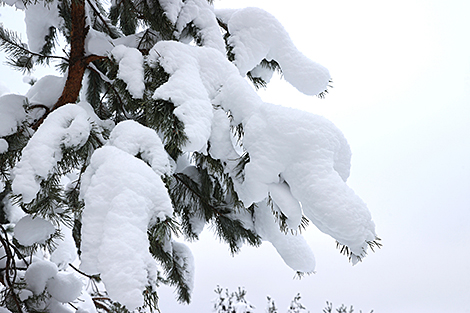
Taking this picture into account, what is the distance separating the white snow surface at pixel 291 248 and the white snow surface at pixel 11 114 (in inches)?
70.5

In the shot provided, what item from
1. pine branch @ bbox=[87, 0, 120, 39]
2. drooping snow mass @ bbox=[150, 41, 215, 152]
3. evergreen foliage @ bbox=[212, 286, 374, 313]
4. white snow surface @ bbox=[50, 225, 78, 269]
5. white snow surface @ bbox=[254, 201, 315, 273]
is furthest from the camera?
evergreen foliage @ bbox=[212, 286, 374, 313]

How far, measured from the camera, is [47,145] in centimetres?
152

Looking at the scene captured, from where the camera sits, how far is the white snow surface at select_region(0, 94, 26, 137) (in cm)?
205

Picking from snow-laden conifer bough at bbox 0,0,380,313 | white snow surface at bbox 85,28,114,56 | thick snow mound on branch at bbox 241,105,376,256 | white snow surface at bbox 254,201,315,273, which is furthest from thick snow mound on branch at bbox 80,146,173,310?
white snow surface at bbox 85,28,114,56

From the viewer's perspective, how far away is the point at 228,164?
1807mm

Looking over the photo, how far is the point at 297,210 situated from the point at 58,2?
2835 mm

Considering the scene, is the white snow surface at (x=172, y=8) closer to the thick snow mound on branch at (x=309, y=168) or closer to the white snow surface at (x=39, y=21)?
the white snow surface at (x=39, y=21)

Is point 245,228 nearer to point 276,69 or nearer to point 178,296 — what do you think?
point 178,296

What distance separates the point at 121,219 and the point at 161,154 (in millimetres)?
455

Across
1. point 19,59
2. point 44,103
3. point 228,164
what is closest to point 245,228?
point 228,164

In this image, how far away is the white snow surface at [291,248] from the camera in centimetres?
234

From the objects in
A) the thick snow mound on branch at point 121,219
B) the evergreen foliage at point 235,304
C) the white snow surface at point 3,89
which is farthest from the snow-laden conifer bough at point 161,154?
the evergreen foliage at point 235,304

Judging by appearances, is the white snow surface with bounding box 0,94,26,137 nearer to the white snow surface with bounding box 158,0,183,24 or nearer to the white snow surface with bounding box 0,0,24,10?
the white snow surface with bounding box 0,0,24,10

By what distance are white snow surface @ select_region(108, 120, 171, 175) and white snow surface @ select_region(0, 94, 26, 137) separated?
35.6 inches
